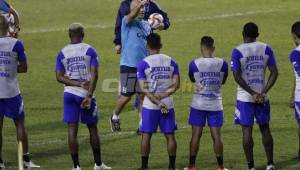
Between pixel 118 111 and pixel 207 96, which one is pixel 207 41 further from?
pixel 118 111

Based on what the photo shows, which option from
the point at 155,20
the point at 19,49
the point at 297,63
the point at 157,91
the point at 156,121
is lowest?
the point at 156,121

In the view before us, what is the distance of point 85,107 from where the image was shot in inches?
603

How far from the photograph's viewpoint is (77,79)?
606 inches

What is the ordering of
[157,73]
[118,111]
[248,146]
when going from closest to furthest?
[157,73], [248,146], [118,111]

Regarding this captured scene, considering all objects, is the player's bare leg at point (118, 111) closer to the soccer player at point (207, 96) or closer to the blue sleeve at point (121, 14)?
the blue sleeve at point (121, 14)

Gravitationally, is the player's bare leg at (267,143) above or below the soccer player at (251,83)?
below

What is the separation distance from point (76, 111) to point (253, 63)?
285 cm

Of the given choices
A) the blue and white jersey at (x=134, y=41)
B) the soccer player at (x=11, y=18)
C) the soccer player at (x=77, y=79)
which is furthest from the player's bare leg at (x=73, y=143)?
the blue and white jersey at (x=134, y=41)

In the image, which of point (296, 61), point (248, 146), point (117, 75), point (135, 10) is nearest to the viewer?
point (248, 146)

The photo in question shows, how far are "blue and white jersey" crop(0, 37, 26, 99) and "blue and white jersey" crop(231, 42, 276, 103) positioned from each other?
10.9ft

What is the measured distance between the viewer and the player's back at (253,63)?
50.5ft

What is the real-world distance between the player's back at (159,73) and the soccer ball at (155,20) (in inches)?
154

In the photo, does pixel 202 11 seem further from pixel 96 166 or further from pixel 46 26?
pixel 96 166

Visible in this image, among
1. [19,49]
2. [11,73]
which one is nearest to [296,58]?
[19,49]
